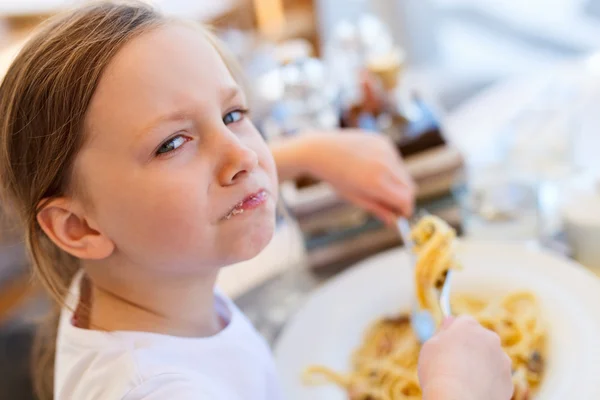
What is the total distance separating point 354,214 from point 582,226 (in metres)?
0.32

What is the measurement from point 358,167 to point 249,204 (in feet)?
1.09

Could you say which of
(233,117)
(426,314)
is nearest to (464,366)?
(426,314)

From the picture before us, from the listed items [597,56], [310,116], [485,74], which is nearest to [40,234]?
[310,116]

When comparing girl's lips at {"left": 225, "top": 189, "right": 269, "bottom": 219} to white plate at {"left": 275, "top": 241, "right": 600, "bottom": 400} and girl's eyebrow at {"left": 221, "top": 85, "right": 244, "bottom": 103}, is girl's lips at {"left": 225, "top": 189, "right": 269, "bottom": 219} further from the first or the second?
white plate at {"left": 275, "top": 241, "right": 600, "bottom": 400}

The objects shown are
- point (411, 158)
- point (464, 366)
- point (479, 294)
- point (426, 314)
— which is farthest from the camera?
point (411, 158)

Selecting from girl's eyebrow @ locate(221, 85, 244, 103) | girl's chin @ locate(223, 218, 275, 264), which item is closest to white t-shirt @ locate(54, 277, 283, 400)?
girl's chin @ locate(223, 218, 275, 264)

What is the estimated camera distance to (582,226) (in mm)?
836

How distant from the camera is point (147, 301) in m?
0.63

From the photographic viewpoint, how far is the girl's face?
541 millimetres

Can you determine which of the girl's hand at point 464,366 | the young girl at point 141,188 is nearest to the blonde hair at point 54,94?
the young girl at point 141,188

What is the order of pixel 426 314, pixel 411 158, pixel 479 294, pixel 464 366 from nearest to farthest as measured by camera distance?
pixel 464 366 → pixel 426 314 → pixel 479 294 → pixel 411 158

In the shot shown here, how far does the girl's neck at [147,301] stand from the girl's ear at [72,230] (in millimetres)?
48

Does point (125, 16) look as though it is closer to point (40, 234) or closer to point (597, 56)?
point (40, 234)

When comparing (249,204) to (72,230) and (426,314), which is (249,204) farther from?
(426,314)
